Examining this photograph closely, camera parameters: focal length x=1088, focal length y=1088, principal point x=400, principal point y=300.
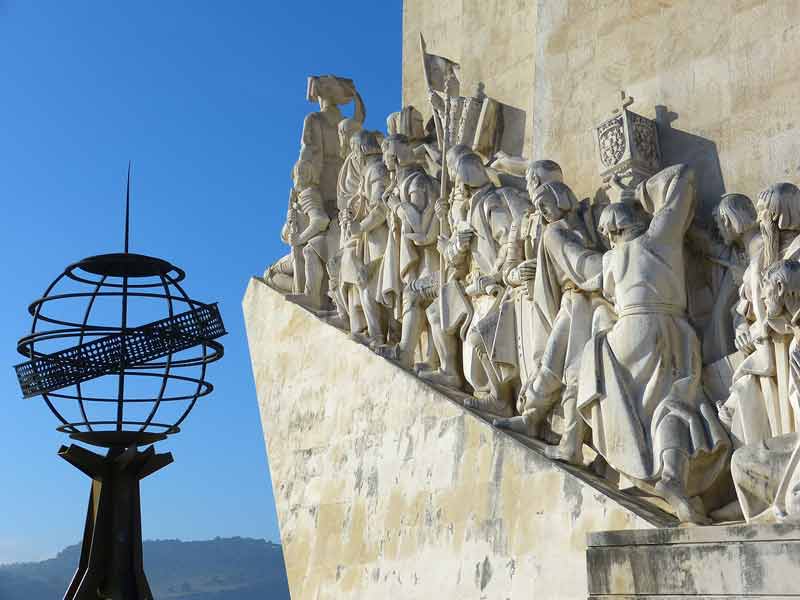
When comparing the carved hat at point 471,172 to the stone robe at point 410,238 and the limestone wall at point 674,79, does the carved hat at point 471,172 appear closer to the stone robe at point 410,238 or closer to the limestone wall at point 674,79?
the limestone wall at point 674,79

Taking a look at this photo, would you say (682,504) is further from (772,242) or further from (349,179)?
(349,179)

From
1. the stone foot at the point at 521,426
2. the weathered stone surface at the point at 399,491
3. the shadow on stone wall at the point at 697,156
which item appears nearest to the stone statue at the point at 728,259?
→ the shadow on stone wall at the point at 697,156

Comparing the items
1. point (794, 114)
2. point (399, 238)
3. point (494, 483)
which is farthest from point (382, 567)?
point (794, 114)

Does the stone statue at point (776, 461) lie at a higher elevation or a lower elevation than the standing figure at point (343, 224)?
lower

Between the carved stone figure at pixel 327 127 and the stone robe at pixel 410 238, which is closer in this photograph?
the stone robe at pixel 410 238

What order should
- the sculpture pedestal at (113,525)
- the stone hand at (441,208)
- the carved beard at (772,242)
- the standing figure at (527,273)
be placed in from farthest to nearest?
the stone hand at (441,208)
the standing figure at (527,273)
the carved beard at (772,242)
the sculpture pedestal at (113,525)

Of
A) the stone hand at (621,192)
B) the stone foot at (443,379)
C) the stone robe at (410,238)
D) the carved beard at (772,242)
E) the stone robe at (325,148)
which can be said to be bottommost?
the stone foot at (443,379)

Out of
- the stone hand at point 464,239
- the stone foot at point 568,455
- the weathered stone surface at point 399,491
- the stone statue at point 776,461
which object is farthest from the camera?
the stone hand at point 464,239

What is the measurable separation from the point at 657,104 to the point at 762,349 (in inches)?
77.8

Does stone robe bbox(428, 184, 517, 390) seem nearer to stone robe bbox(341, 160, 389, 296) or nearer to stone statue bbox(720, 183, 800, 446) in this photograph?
stone robe bbox(341, 160, 389, 296)

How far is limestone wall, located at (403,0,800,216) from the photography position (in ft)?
18.2

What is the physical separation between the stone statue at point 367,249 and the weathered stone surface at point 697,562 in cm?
360

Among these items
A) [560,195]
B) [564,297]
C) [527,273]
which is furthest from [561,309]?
[560,195]

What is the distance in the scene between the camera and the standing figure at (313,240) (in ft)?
29.7
